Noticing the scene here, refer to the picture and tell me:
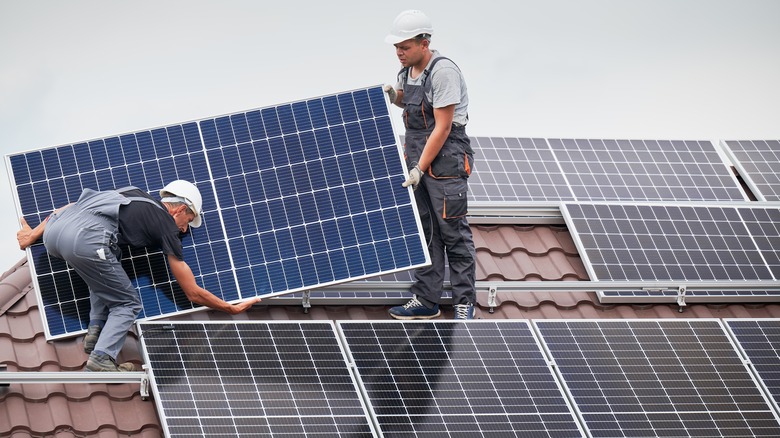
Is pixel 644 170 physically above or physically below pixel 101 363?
above

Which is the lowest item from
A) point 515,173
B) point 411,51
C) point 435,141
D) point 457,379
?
point 457,379

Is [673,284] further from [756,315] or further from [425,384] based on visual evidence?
[425,384]

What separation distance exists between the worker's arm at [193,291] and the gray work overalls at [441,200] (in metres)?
2.13

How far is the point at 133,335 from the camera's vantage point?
13703 millimetres

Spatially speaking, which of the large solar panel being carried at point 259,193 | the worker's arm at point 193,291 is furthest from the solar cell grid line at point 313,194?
the worker's arm at point 193,291

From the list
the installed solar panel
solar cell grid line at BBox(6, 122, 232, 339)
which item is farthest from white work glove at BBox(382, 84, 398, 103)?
the installed solar panel

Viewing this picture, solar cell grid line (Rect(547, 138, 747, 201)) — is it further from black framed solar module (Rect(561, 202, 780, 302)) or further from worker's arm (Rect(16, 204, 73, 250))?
worker's arm (Rect(16, 204, 73, 250))

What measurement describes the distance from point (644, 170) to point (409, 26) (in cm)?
541

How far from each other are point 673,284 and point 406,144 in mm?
3460

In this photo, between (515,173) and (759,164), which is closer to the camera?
(515,173)

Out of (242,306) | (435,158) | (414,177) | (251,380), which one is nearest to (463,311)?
(414,177)

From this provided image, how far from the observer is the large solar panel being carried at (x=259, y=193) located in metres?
13.5

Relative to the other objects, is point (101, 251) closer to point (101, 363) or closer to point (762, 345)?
point (101, 363)

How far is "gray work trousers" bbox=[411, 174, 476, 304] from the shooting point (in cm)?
1398
